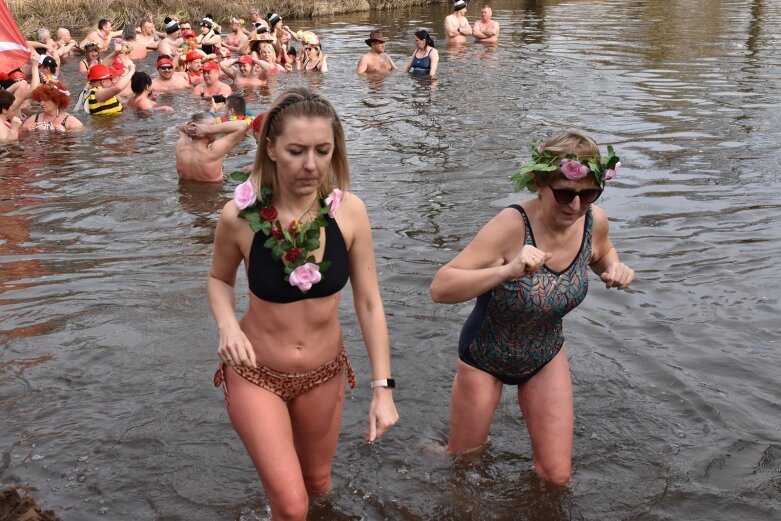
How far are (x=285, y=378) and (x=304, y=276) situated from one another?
47cm

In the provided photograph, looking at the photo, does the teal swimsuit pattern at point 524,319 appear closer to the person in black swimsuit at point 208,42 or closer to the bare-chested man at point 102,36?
the person in black swimsuit at point 208,42

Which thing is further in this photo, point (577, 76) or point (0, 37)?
point (577, 76)

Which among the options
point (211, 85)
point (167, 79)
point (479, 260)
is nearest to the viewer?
point (479, 260)

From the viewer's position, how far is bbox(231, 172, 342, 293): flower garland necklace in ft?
12.6

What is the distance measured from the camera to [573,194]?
13.9 ft

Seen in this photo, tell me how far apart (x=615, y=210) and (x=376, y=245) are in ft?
8.94

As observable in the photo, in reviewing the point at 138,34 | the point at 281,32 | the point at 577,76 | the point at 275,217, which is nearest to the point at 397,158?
the point at 577,76

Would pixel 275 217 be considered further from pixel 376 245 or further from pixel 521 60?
pixel 521 60

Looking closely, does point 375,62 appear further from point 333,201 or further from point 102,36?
point 333,201

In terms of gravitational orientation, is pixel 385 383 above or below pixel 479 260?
below

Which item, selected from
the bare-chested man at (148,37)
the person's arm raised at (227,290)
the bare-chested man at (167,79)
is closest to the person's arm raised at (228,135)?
the person's arm raised at (227,290)

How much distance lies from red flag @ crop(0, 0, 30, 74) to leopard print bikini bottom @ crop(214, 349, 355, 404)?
541 inches

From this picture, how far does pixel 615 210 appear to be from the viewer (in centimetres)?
993

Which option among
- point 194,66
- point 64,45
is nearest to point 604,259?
point 194,66
